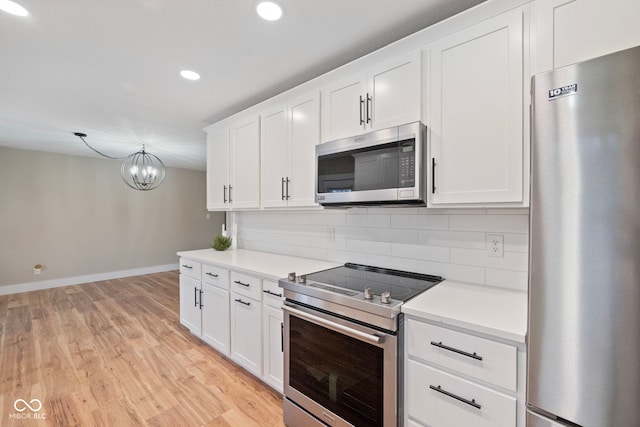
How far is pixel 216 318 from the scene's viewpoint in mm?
2572

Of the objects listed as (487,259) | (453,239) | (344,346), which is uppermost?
(453,239)

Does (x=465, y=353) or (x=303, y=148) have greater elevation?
(x=303, y=148)

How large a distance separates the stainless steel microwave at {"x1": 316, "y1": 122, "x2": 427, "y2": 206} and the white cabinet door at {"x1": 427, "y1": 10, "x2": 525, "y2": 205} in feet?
0.34

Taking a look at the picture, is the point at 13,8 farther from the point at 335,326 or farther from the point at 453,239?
the point at 453,239

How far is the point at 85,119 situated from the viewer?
3141 mm

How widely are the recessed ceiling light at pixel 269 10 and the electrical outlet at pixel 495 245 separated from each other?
1.73 metres

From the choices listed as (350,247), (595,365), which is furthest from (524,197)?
(350,247)

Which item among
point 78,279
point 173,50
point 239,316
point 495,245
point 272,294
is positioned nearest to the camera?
point 495,245

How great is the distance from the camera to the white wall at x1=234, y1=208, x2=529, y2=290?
157 cm

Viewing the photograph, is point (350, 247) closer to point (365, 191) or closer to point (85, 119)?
point (365, 191)

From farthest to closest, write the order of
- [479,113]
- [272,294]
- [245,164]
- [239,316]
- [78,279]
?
[78,279]
[245,164]
[239,316]
[272,294]
[479,113]

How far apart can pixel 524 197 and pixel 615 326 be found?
2.08 feet

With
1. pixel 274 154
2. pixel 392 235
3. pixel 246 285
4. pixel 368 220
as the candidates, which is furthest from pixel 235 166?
pixel 392 235

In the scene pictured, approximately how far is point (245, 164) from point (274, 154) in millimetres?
440
